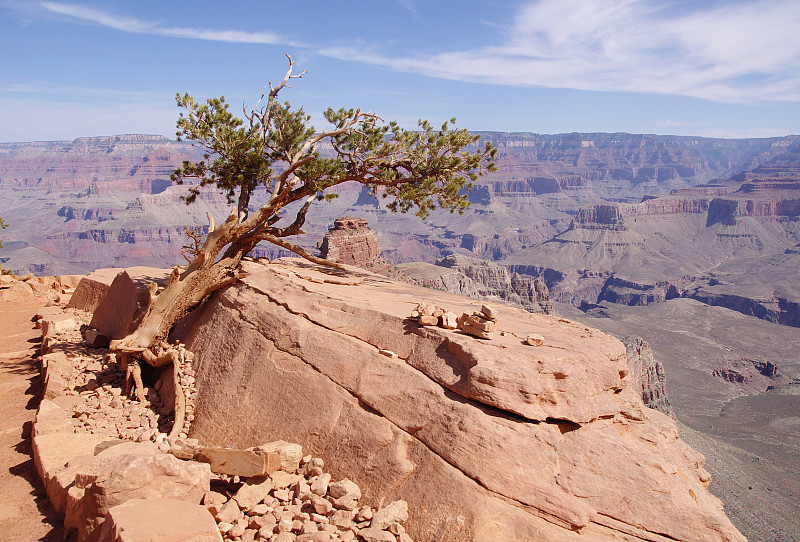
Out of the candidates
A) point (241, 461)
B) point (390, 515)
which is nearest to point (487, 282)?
point (241, 461)

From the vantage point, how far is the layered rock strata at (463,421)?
7465 millimetres

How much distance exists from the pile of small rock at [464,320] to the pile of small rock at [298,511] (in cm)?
343

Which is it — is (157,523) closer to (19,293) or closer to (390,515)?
(390,515)

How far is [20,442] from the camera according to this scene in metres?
10.8

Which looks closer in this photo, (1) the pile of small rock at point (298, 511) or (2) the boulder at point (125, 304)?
(1) the pile of small rock at point (298, 511)

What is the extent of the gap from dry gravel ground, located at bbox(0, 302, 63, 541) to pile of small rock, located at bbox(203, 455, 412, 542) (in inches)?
110

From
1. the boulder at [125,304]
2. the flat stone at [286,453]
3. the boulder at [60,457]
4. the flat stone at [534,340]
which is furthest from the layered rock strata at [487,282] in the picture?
the flat stone at [286,453]

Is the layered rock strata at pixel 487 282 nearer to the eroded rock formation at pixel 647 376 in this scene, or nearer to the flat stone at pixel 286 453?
the eroded rock formation at pixel 647 376

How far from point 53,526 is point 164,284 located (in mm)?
9177

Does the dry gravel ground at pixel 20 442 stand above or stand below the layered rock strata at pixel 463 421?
below

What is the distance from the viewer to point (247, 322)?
11.6 m

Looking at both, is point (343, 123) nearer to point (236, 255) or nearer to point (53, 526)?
point (236, 255)

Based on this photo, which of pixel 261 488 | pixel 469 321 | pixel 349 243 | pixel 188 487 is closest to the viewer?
pixel 188 487

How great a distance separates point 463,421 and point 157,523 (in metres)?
4.52
